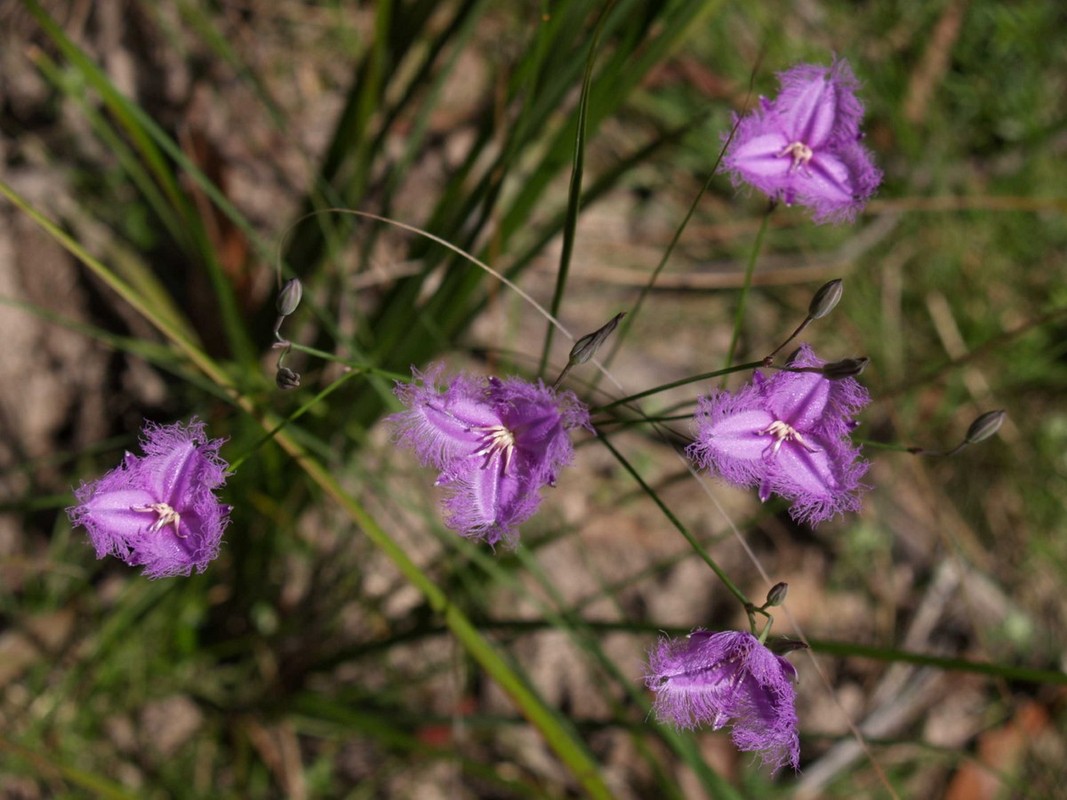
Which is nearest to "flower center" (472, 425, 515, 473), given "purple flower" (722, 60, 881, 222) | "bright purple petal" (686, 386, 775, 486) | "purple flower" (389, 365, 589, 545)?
"purple flower" (389, 365, 589, 545)

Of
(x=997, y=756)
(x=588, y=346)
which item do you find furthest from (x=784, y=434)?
(x=997, y=756)

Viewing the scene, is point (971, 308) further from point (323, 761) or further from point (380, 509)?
point (323, 761)

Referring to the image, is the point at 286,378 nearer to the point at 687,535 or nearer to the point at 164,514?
the point at 164,514

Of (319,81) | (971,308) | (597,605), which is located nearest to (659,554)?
(597,605)

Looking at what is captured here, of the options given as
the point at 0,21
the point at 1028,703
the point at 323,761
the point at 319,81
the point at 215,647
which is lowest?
the point at 1028,703

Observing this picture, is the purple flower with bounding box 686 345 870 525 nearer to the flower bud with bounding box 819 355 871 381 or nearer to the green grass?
the flower bud with bounding box 819 355 871 381
